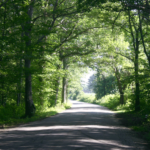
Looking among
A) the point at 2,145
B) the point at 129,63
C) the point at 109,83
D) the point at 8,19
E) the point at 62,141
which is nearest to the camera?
the point at 2,145

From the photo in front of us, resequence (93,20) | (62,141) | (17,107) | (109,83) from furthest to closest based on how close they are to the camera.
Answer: (109,83)
(93,20)
(17,107)
(62,141)

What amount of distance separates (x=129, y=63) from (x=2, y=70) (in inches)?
704

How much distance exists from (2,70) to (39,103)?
28.5 ft

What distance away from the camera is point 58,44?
57.7 feet

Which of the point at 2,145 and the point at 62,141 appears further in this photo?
the point at 62,141

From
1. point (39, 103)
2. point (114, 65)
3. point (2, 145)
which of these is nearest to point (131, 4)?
point (2, 145)

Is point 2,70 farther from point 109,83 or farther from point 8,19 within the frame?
point 109,83

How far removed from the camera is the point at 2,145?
613 cm

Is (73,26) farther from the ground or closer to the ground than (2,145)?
farther from the ground

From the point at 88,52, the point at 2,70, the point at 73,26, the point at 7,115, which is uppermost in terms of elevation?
the point at 73,26

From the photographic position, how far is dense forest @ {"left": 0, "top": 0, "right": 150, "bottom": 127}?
12.5 metres

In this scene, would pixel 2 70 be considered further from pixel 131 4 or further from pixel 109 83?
pixel 109 83

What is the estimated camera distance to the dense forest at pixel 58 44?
12.5 meters

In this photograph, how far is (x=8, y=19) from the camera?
12.6m
